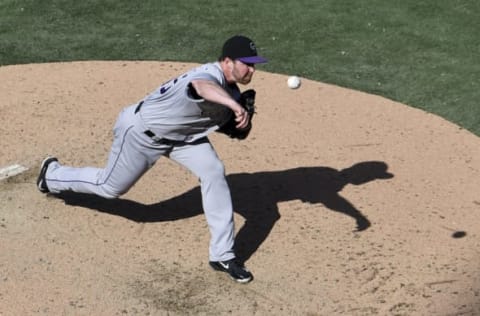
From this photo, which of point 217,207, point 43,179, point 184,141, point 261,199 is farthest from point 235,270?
point 43,179

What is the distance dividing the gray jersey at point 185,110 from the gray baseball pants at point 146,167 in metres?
0.08

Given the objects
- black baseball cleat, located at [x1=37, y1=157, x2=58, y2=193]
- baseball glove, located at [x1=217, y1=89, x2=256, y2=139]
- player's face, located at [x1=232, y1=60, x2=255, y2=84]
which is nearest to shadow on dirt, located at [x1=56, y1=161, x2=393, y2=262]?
black baseball cleat, located at [x1=37, y1=157, x2=58, y2=193]

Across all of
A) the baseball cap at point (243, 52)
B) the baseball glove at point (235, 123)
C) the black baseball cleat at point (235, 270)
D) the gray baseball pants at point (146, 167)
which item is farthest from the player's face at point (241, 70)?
the black baseball cleat at point (235, 270)

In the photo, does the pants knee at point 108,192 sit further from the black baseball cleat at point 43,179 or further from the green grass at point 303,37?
the green grass at point 303,37

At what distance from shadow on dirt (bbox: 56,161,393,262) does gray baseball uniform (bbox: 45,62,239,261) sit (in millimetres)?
466

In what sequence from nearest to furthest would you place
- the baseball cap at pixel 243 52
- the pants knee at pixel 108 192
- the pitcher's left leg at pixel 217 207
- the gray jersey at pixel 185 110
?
1. the baseball cap at pixel 243 52
2. the gray jersey at pixel 185 110
3. the pitcher's left leg at pixel 217 207
4. the pants knee at pixel 108 192

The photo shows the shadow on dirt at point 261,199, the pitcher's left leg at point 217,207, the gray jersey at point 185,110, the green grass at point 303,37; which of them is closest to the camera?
the gray jersey at point 185,110

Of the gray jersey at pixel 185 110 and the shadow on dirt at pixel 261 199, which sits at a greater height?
the gray jersey at pixel 185 110

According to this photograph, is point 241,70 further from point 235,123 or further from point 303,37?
point 303,37

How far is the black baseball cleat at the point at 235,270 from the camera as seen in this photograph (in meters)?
5.94

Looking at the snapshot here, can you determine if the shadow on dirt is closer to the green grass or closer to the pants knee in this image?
the pants knee

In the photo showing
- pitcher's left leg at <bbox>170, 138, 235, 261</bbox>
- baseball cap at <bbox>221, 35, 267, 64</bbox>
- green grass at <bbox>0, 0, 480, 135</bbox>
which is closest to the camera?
baseball cap at <bbox>221, 35, 267, 64</bbox>

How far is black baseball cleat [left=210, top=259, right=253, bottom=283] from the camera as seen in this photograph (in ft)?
19.5

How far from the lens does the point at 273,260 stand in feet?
20.6
